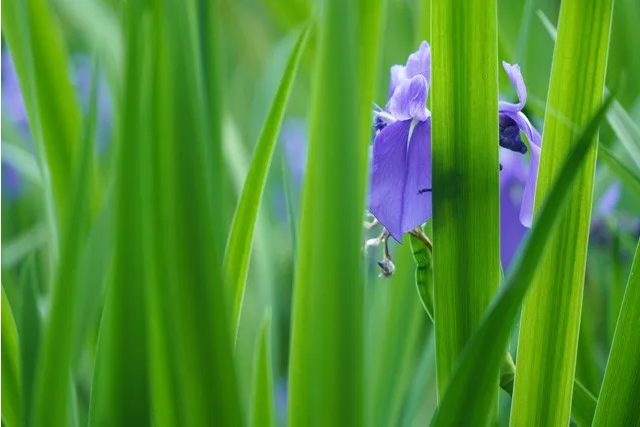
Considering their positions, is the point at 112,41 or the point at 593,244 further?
the point at 593,244

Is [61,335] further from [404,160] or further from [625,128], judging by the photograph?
[625,128]

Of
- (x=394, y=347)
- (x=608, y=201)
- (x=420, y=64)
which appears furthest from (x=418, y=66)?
(x=608, y=201)

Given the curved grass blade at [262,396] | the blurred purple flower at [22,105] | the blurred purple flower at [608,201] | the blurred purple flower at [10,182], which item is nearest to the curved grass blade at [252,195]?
the curved grass blade at [262,396]

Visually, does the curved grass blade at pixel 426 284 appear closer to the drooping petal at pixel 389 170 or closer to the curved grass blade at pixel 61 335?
the drooping petal at pixel 389 170

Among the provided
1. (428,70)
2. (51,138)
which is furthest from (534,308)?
(51,138)

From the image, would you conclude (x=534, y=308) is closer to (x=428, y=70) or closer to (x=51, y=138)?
(x=428, y=70)

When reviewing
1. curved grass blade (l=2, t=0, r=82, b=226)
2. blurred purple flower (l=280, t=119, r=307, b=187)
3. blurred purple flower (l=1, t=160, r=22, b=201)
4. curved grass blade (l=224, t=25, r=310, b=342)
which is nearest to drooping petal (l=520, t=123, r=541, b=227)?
curved grass blade (l=224, t=25, r=310, b=342)
